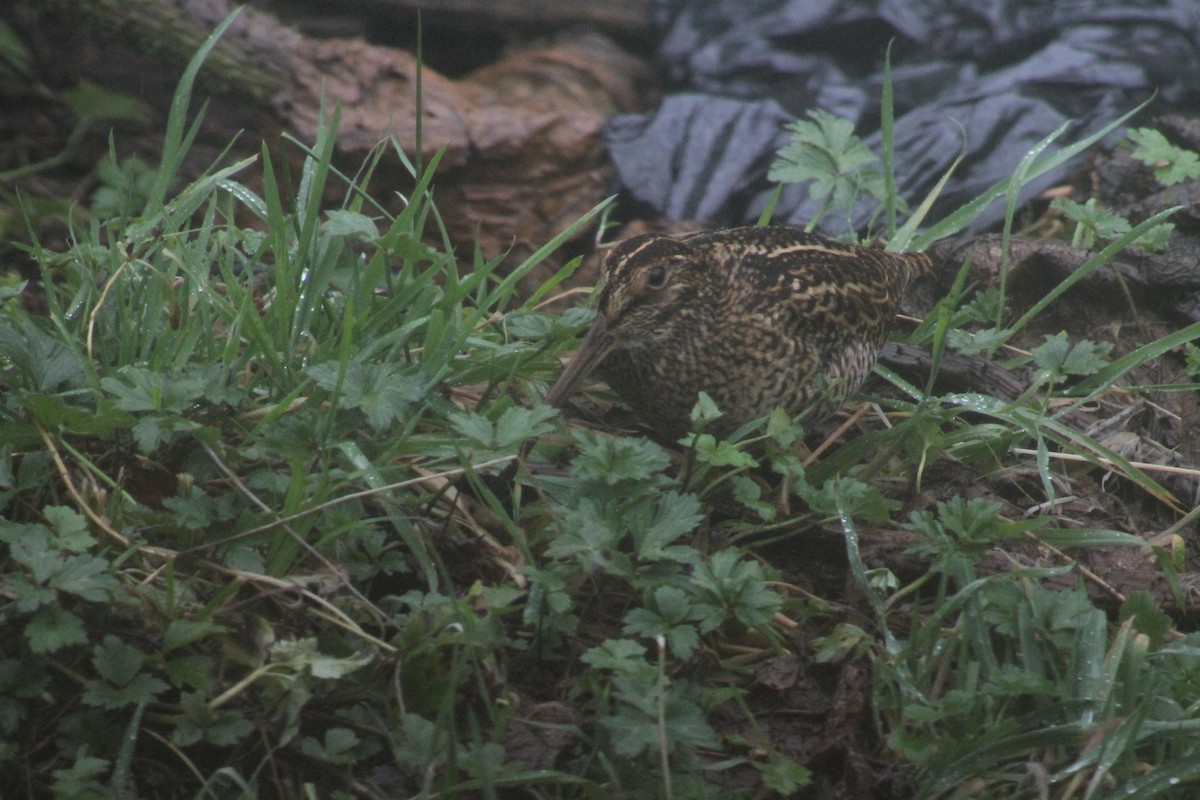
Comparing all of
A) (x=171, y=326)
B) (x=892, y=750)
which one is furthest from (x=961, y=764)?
(x=171, y=326)

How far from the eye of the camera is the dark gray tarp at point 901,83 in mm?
6074

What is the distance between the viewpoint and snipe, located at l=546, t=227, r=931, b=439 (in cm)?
338

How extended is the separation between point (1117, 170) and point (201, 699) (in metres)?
4.05

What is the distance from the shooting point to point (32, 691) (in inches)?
99.1

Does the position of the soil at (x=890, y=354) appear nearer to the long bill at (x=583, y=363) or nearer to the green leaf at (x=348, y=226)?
the long bill at (x=583, y=363)

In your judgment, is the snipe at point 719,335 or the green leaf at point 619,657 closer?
the green leaf at point 619,657

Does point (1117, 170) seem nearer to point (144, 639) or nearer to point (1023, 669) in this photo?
point (1023, 669)

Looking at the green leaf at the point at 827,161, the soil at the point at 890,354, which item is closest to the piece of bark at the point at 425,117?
the soil at the point at 890,354

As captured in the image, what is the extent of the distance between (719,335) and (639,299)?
236mm

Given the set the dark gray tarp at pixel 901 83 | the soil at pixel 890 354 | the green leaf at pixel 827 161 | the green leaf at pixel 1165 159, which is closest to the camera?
the soil at pixel 890 354

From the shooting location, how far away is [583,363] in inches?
132

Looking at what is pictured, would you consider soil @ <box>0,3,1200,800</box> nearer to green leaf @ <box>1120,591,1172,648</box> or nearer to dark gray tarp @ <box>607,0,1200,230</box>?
green leaf @ <box>1120,591,1172,648</box>

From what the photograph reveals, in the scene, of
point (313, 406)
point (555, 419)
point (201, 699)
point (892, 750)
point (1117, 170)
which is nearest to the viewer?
point (201, 699)

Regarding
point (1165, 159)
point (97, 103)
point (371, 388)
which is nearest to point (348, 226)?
point (371, 388)
